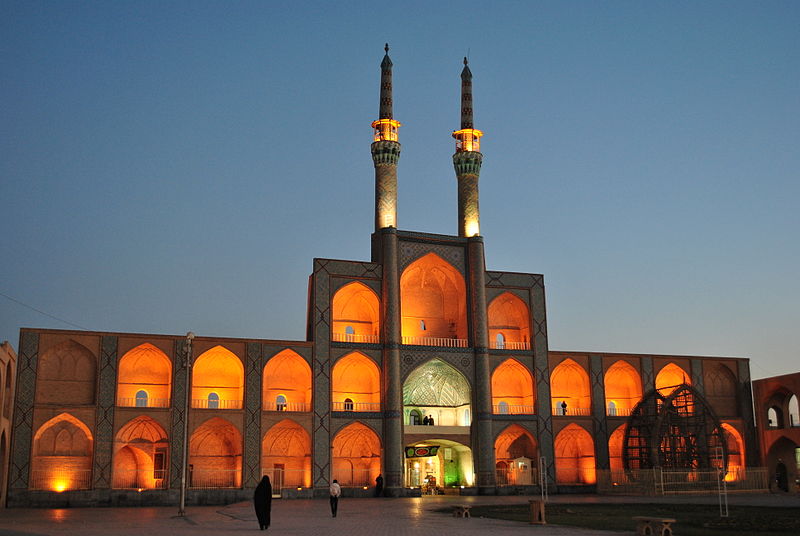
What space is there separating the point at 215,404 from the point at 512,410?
13.9 metres

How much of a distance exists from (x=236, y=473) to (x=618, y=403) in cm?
2068

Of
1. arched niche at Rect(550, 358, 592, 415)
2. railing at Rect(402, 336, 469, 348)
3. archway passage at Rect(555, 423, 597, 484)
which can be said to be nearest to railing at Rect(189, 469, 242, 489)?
railing at Rect(402, 336, 469, 348)

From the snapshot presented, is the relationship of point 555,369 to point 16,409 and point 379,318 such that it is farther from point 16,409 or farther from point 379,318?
point 16,409

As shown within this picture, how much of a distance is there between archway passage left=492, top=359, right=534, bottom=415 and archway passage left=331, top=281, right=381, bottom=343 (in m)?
6.36

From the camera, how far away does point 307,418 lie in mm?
35875

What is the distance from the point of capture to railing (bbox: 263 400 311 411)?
36.7 meters

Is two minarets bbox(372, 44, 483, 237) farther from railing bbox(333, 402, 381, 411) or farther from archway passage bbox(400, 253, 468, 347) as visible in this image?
railing bbox(333, 402, 381, 411)

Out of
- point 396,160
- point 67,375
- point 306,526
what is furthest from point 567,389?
point 306,526

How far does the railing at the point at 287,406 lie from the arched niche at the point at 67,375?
7.27m

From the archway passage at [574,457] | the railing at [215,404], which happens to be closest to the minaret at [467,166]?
the archway passage at [574,457]

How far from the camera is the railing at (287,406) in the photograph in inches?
1444

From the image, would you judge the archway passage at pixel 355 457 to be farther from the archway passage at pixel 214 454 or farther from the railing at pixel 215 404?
the railing at pixel 215 404

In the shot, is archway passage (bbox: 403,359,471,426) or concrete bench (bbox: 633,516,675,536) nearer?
concrete bench (bbox: 633,516,675,536)

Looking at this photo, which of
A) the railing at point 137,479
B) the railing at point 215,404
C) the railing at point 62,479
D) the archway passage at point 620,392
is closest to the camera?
the railing at point 62,479
